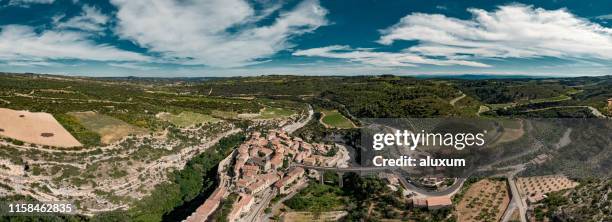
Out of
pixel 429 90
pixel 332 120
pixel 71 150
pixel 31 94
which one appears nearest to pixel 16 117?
pixel 71 150

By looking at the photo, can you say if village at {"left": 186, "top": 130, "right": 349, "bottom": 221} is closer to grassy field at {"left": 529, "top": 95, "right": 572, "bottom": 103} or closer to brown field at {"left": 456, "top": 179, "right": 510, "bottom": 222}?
brown field at {"left": 456, "top": 179, "right": 510, "bottom": 222}

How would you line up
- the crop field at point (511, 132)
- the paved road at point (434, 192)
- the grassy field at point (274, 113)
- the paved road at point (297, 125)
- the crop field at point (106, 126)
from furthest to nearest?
the grassy field at point (274, 113), the paved road at point (297, 125), the crop field at point (106, 126), the paved road at point (434, 192), the crop field at point (511, 132)

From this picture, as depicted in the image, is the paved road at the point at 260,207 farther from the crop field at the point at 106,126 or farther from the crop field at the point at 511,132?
the crop field at the point at 511,132

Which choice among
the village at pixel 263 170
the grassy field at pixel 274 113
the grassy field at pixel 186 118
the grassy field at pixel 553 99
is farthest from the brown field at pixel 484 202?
the grassy field at pixel 553 99

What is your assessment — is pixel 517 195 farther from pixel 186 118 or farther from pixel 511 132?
pixel 186 118

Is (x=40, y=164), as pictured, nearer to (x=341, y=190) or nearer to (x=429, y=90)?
(x=341, y=190)

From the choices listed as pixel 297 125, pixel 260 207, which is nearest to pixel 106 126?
pixel 260 207
